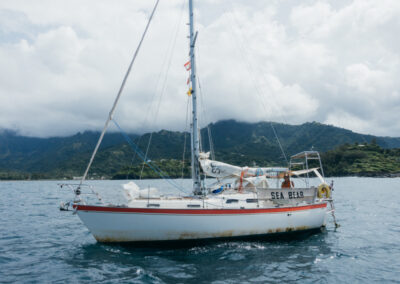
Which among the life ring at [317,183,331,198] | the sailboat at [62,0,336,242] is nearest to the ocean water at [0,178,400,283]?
the sailboat at [62,0,336,242]

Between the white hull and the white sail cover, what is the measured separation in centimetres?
393

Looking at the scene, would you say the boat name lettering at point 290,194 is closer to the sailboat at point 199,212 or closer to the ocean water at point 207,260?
the sailboat at point 199,212

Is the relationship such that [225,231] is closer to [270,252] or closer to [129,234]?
[270,252]

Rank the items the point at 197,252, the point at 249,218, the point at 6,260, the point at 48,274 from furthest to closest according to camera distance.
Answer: the point at 249,218 → the point at 197,252 → the point at 6,260 → the point at 48,274

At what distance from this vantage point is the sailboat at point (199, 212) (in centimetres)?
1334

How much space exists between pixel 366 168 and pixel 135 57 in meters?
141

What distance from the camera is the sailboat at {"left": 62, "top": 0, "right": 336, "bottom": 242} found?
13.3 meters

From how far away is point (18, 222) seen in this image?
2236 cm

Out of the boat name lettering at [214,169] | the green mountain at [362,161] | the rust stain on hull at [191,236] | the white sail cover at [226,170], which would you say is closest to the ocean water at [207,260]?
the rust stain on hull at [191,236]

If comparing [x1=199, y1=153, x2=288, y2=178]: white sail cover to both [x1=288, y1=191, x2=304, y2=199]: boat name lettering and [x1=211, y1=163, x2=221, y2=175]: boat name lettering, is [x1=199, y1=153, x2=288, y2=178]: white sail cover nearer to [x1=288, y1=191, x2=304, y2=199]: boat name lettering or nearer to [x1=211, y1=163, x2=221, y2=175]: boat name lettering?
[x1=211, y1=163, x2=221, y2=175]: boat name lettering

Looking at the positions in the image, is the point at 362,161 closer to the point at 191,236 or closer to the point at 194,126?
the point at 194,126

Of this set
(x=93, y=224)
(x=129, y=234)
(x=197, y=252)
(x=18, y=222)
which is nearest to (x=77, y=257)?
(x=93, y=224)

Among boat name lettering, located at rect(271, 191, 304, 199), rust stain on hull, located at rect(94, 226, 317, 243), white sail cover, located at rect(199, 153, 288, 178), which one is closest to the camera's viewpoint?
rust stain on hull, located at rect(94, 226, 317, 243)

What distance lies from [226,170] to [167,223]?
6121 millimetres
